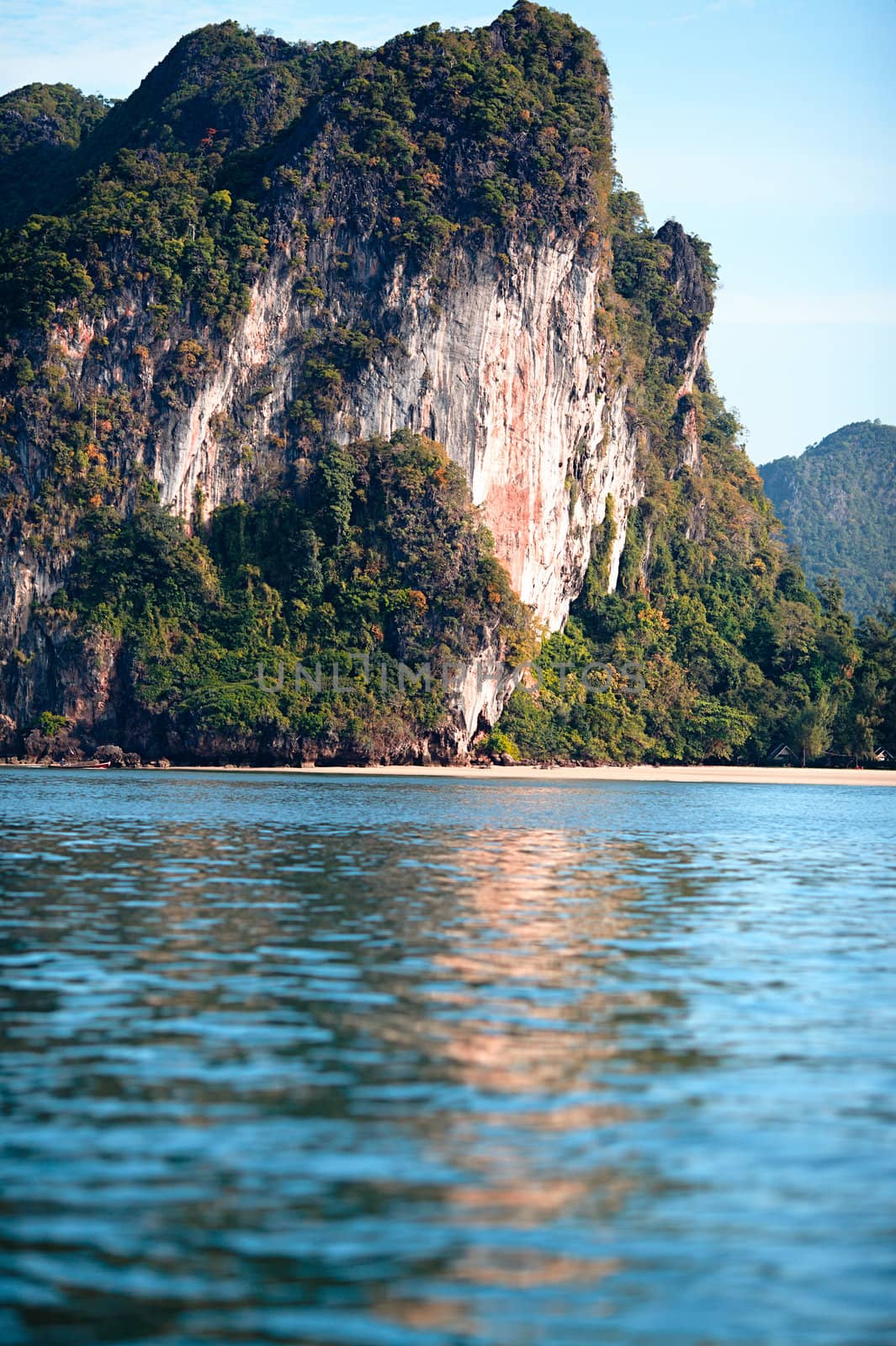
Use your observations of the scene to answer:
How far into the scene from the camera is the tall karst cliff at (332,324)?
76.6m

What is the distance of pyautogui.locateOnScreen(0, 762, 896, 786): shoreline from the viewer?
67438mm

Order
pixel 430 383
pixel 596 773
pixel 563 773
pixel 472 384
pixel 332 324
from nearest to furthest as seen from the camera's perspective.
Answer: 1. pixel 563 773
2. pixel 596 773
3. pixel 430 383
4. pixel 472 384
5. pixel 332 324

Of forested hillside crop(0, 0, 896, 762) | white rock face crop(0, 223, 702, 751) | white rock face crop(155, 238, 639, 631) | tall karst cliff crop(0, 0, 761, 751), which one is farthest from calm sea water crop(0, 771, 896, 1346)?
white rock face crop(155, 238, 639, 631)

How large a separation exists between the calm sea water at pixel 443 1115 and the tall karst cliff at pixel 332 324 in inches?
2229

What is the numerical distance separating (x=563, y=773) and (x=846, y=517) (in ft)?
399

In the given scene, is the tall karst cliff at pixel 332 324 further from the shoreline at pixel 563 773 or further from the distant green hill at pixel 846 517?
the distant green hill at pixel 846 517

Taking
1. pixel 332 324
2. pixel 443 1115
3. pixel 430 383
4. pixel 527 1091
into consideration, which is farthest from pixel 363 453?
pixel 443 1115

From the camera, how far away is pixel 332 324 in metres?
82.9

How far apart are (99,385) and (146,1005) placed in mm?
69202

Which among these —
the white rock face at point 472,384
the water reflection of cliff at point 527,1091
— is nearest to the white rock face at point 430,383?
the white rock face at point 472,384

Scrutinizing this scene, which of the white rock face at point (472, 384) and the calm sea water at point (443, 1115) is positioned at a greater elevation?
the white rock face at point (472, 384)

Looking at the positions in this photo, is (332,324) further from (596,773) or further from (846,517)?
(846,517)

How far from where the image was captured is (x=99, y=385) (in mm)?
78625

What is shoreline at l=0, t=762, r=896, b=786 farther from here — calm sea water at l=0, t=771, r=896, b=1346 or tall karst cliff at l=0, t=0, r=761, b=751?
calm sea water at l=0, t=771, r=896, b=1346
